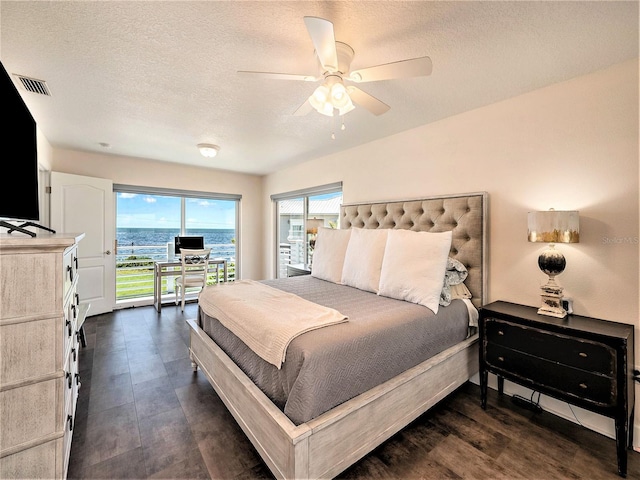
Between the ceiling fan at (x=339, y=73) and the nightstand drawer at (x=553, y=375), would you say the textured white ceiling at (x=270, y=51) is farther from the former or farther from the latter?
the nightstand drawer at (x=553, y=375)

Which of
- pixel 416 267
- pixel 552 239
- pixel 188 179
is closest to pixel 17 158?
pixel 416 267

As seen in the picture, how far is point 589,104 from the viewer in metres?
1.89

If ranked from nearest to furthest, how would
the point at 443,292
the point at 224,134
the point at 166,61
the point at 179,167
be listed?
the point at 166,61 → the point at 443,292 → the point at 224,134 → the point at 179,167

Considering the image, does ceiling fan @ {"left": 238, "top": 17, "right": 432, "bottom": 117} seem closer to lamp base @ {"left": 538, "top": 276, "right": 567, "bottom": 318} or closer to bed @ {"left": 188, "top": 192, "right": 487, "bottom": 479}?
bed @ {"left": 188, "top": 192, "right": 487, "bottom": 479}

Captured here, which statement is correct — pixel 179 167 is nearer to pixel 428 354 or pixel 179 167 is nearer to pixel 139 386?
pixel 139 386

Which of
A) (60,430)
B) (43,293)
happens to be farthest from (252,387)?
(43,293)

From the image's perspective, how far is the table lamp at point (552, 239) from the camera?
1807 mm

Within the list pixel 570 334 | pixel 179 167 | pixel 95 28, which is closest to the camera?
pixel 95 28

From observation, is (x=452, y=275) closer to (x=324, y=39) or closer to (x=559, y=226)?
(x=559, y=226)

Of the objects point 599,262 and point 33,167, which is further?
point 599,262

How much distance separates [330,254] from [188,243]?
2995 millimetres

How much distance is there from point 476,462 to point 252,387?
52.9 inches

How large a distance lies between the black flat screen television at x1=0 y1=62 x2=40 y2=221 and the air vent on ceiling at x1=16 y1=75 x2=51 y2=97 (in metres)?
0.73

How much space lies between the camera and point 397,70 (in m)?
1.50
